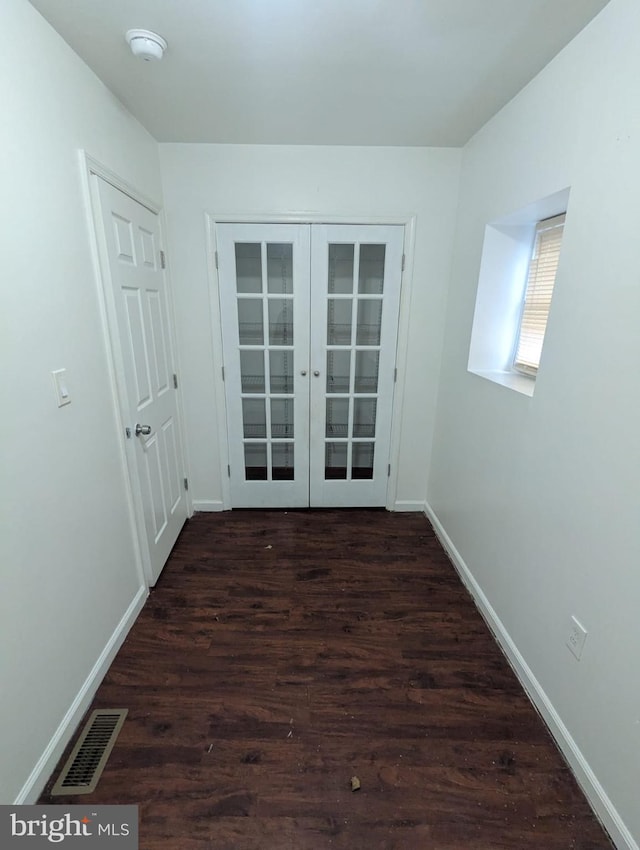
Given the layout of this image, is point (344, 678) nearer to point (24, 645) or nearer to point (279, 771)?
point (279, 771)

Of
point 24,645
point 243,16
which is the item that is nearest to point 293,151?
point 243,16

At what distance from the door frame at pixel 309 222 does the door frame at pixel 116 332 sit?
1.22 feet

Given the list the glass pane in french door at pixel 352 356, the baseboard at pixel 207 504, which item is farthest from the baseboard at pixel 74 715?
the glass pane in french door at pixel 352 356

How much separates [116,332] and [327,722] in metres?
1.79

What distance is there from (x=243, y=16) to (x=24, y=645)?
2.09m

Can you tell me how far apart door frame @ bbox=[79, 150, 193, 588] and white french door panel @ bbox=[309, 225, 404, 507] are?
42.5 inches

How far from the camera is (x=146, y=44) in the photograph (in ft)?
4.25

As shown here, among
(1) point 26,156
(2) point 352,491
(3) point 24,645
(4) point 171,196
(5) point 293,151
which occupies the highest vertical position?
(5) point 293,151

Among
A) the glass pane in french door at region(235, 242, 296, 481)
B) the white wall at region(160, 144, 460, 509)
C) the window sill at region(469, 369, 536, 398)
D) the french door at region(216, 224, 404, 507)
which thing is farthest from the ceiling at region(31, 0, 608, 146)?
the window sill at region(469, 369, 536, 398)

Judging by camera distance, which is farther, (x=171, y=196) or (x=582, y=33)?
(x=171, y=196)

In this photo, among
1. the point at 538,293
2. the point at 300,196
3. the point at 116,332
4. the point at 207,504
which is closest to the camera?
the point at 116,332

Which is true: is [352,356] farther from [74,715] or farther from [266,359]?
[74,715]

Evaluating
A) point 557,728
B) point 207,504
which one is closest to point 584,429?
point 557,728

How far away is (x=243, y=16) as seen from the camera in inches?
47.4
